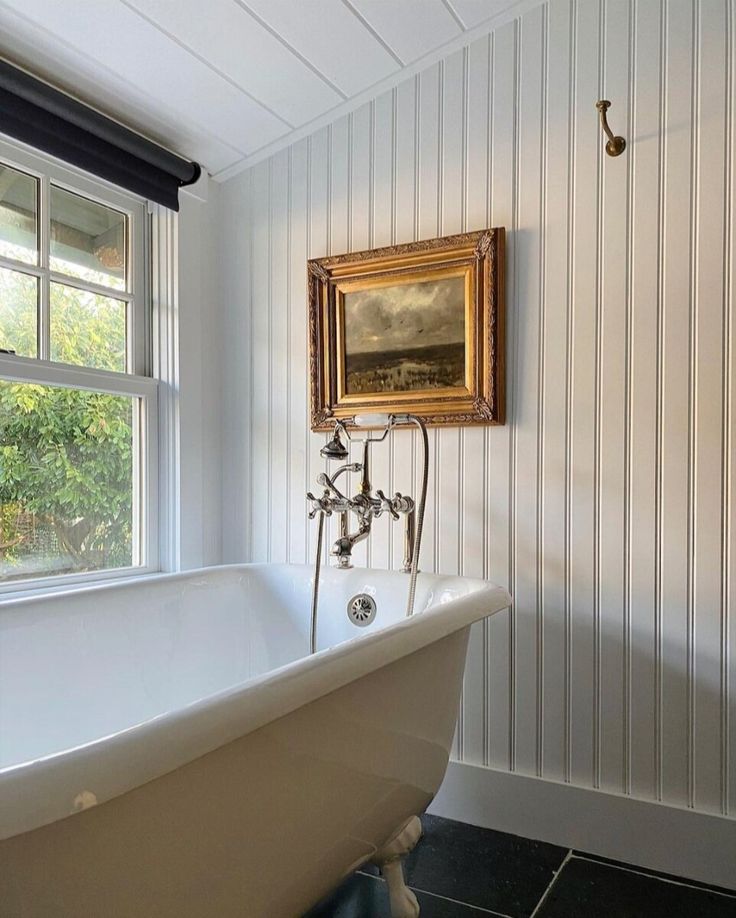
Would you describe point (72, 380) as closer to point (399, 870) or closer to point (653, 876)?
point (399, 870)

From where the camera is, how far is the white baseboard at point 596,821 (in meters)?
1.62

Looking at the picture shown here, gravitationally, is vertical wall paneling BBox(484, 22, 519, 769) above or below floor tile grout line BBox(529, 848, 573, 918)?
above

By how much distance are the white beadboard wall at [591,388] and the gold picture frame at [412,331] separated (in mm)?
60

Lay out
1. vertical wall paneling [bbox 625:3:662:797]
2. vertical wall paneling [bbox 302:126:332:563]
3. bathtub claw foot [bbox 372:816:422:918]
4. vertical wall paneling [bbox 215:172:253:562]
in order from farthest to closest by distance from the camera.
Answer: vertical wall paneling [bbox 215:172:253:562], vertical wall paneling [bbox 302:126:332:563], vertical wall paneling [bbox 625:3:662:797], bathtub claw foot [bbox 372:816:422:918]

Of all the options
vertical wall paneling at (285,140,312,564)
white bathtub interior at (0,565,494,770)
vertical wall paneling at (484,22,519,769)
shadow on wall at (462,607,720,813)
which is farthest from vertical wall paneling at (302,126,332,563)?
shadow on wall at (462,607,720,813)

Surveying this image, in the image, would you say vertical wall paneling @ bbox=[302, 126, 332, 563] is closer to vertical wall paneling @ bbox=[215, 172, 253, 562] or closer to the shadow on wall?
vertical wall paneling @ bbox=[215, 172, 253, 562]

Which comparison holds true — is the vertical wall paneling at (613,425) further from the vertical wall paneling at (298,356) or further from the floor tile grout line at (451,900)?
the vertical wall paneling at (298,356)

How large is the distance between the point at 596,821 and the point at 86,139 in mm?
2098

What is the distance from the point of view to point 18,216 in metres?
1.87

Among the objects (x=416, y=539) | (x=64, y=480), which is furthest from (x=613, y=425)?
(x=64, y=480)

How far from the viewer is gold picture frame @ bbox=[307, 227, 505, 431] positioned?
73.9 inches

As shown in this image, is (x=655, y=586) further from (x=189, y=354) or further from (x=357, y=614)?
(x=189, y=354)

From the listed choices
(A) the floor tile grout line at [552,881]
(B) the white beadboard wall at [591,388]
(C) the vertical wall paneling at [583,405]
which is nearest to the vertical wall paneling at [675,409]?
(B) the white beadboard wall at [591,388]

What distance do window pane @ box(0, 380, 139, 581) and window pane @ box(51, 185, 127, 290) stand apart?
0.34 m
